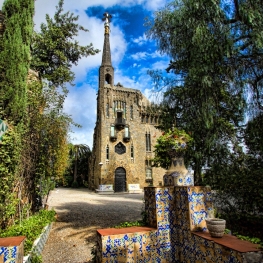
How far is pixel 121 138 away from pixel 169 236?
22507 mm

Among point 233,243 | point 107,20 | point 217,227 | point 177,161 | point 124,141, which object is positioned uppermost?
point 107,20

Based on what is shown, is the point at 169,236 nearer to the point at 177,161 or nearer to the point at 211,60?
the point at 177,161

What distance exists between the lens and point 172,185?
4875 mm

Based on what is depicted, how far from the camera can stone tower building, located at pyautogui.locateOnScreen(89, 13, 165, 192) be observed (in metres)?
25.7

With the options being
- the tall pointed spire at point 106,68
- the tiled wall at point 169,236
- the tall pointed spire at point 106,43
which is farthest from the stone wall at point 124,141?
the tiled wall at point 169,236

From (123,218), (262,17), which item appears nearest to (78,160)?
(123,218)

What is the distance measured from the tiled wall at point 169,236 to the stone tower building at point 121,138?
20.7 m

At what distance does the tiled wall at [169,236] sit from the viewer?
13.0ft

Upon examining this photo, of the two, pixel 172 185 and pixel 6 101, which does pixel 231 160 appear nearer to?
pixel 172 185

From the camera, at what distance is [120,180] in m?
25.8

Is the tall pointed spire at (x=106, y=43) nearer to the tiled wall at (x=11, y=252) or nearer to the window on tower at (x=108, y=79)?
the window on tower at (x=108, y=79)

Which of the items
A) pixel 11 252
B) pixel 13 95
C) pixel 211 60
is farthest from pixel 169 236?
pixel 13 95

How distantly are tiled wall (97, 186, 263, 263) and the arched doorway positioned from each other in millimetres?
21345

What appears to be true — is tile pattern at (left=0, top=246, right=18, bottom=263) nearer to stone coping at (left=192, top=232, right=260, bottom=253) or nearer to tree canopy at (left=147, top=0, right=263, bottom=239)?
stone coping at (left=192, top=232, right=260, bottom=253)
